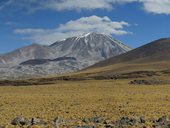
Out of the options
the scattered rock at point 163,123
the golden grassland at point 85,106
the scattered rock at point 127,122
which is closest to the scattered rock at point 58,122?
the golden grassland at point 85,106

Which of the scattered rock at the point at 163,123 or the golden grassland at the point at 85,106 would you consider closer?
the scattered rock at the point at 163,123

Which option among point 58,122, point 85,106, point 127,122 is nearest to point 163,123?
point 127,122

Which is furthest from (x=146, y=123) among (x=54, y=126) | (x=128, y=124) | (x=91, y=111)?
(x=91, y=111)

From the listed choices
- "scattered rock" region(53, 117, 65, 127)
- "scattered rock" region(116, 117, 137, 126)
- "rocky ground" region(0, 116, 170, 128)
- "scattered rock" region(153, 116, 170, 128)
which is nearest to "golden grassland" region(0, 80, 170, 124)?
"rocky ground" region(0, 116, 170, 128)

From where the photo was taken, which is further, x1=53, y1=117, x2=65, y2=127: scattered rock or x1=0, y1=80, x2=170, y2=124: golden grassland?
x1=0, y1=80, x2=170, y2=124: golden grassland

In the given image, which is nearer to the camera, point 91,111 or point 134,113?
point 134,113

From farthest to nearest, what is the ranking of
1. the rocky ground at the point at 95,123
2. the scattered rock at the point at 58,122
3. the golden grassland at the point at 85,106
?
the golden grassland at the point at 85,106 < the scattered rock at the point at 58,122 < the rocky ground at the point at 95,123

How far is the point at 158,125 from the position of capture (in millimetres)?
22125

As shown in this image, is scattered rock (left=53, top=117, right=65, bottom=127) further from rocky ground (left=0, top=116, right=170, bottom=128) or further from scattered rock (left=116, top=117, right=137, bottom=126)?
scattered rock (left=116, top=117, right=137, bottom=126)

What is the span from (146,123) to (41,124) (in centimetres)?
602

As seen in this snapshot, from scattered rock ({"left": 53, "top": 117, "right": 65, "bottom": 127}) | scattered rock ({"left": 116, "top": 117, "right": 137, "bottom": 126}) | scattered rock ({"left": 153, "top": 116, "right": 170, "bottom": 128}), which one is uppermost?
scattered rock ({"left": 53, "top": 117, "right": 65, "bottom": 127})

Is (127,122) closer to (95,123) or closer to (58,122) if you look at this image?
(95,123)

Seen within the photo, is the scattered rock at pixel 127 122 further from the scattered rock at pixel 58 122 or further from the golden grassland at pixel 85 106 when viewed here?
the scattered rock at pixel 58 122

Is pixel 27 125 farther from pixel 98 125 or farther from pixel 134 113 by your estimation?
pixel 134 113
